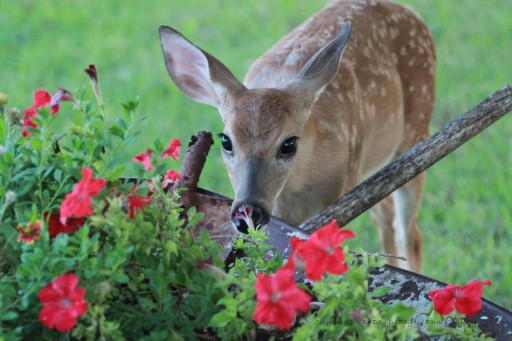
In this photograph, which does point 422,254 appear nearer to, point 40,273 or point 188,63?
point 188,63

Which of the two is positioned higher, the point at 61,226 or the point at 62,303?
the point at 61,226

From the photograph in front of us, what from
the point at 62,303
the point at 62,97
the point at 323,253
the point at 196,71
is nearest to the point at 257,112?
the point at 196,71

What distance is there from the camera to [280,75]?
363 cm

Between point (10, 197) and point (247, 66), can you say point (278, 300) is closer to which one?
point (10, 197)

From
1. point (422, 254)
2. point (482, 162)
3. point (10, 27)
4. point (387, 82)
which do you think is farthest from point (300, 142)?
point (10, 27)

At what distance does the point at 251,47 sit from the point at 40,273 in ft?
18.5

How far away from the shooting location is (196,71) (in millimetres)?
3406

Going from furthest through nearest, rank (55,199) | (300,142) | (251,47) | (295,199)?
(251,47), (295,199), (300,142), (55,199)

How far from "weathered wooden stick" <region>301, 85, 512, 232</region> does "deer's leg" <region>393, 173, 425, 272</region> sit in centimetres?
168

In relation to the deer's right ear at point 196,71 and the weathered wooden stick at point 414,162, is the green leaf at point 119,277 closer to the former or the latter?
the weathered wooden stick at point 414,162

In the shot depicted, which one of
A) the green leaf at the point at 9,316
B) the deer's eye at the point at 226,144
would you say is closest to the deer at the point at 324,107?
the deer's eye at the point at 226,144

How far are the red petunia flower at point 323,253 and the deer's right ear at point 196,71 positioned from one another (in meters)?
1.82

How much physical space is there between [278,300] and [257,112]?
1691 mm

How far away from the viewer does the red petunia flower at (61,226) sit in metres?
1.52
